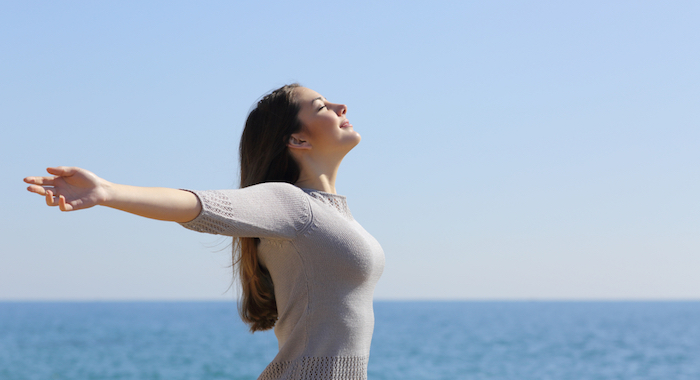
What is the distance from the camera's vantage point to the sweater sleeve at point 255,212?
2.15 m

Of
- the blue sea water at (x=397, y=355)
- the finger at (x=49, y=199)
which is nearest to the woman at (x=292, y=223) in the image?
the finger at (x=49, y=199)

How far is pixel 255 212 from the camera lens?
7.50 ft

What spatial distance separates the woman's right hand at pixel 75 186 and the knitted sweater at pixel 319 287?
728 millimetres

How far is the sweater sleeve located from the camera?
7.06 feet

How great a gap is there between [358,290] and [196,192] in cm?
88

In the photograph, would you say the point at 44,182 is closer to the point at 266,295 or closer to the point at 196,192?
the point at 196,192

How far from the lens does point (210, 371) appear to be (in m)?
24.1

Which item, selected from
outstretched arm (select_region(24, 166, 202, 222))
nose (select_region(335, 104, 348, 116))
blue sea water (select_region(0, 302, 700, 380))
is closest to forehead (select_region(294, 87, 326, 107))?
nose (select_region(335, 104, 348, 116))

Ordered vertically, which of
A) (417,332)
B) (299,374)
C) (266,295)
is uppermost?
(266,295)

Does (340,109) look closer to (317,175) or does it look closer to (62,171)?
(317,175)

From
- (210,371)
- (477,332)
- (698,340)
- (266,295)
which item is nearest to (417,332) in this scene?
(477,332)

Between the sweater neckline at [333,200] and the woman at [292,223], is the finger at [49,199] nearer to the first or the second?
the woman at [292,223]

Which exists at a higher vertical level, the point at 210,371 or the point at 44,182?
the point at 44,182

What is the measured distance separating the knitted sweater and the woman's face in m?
0.36
